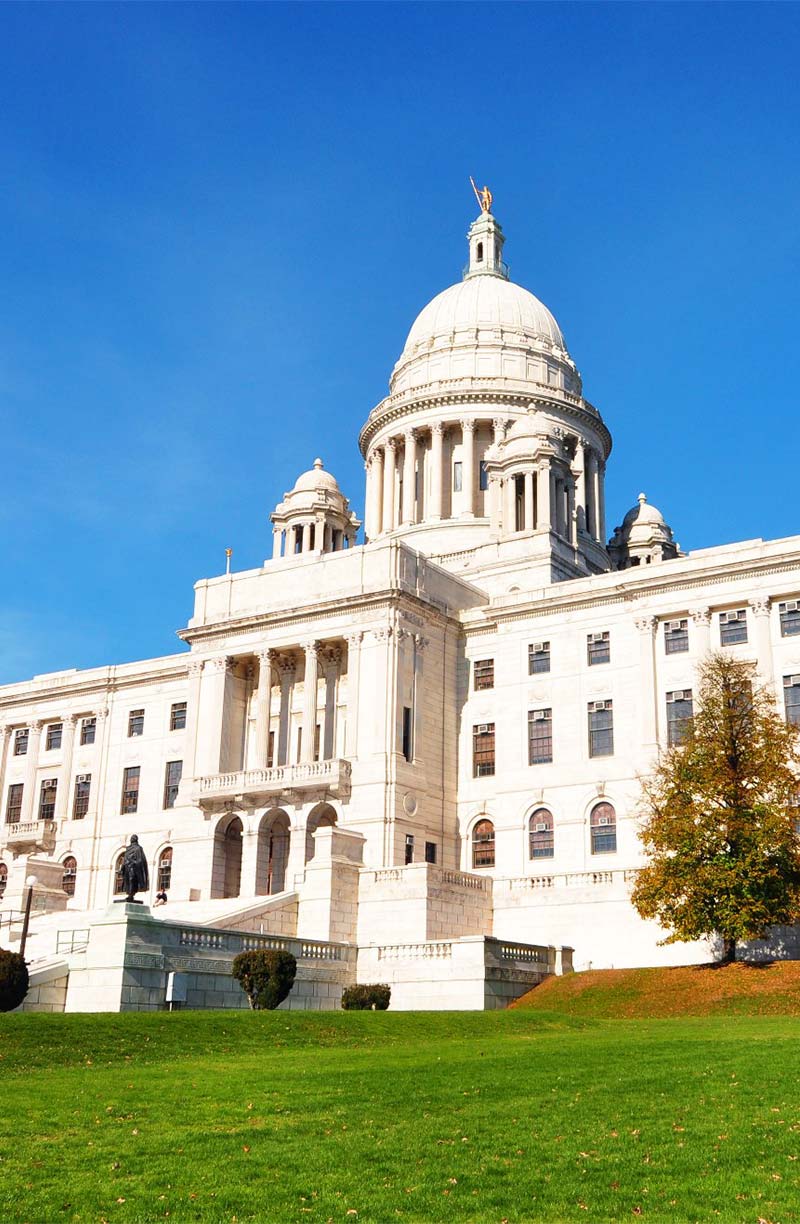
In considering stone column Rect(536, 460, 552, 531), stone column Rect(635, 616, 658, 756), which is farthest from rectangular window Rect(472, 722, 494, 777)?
stone column Rect(536, 460, 552, 531)

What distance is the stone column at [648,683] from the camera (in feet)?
196

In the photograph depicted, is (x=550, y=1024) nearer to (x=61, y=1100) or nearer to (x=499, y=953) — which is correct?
(x=499, y=953)

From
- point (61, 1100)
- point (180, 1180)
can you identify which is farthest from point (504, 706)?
point (180, 1180)

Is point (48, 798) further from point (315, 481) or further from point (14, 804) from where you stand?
point (315, 481)

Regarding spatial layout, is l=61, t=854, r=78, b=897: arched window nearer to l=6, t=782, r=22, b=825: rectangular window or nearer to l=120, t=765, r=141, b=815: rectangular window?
l=120, t=765, r=141, b=815: rectangular window

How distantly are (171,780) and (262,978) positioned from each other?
36212mm

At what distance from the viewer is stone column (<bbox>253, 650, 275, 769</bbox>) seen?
6619 centimetres

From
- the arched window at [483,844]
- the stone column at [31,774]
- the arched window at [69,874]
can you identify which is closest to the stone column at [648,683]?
the arched window at [483,844]

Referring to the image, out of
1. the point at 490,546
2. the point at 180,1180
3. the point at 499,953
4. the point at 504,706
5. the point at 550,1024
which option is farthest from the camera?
the point at 490,546

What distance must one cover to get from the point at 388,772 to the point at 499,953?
53.5ft

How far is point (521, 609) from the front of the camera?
66.6 meters

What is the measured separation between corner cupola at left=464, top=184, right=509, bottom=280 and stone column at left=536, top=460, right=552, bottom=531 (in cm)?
3090

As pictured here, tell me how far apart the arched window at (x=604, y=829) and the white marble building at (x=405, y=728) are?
0.10 meters

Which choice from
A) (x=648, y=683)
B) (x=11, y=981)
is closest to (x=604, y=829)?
(x=648, y=683)
